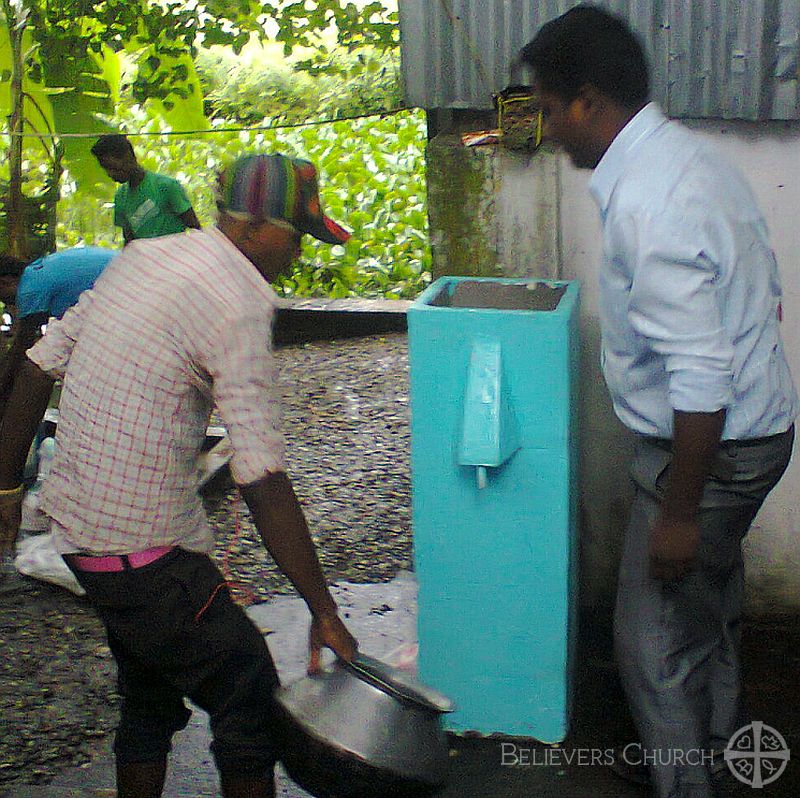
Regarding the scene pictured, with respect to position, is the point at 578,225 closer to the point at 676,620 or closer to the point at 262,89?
the point at 676,620

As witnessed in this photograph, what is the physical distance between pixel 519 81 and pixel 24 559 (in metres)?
3.00

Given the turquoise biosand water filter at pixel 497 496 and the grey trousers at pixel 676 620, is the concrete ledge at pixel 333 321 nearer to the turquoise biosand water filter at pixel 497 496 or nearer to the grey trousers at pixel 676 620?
the turquoise biosand water filter at pixel 497 496

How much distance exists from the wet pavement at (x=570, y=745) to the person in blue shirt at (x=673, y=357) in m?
0.47

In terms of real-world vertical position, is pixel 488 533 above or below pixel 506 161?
below

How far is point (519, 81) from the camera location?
3516 mm

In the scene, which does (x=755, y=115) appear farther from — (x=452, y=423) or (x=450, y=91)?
(x=452, y=423)

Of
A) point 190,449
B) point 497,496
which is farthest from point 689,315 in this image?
point 190,449

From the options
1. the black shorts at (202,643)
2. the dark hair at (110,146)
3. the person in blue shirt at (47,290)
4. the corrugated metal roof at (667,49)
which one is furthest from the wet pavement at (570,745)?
the dark hair at (110,146)

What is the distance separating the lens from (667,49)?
3.47 metres

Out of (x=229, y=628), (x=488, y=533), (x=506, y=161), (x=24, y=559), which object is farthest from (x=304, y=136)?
(x=229, y=628)

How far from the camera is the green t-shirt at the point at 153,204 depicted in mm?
7172

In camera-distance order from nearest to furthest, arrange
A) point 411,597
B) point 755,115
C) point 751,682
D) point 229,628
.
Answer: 1. point 229,628
2. point 755,115
3. point 751,682
4. point 411,597

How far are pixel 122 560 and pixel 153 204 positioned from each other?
5.06 meters

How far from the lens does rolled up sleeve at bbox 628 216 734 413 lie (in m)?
2.36
